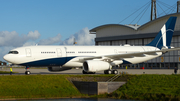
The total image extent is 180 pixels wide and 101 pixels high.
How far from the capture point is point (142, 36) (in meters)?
79.1

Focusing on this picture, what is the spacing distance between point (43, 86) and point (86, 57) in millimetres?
11937

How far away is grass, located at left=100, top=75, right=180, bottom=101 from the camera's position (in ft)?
72.3

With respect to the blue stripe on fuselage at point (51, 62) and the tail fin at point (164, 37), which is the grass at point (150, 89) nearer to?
the blue stripe on fuselage at point (51, 62)

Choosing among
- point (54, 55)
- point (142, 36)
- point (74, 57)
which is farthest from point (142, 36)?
point (54, 55)

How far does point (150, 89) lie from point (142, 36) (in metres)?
56.7

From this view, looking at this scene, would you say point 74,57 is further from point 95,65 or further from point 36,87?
point 36,87

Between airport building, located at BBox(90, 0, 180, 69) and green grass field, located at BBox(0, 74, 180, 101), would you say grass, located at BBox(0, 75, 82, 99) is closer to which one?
green grass field, located at BBox(0, 74, 180, 101)

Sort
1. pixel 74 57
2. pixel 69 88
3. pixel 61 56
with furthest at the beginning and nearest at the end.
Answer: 1. pixel 74 57
2. pixel 61 56
3. pixel 69 88

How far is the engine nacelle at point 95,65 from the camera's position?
32659mm

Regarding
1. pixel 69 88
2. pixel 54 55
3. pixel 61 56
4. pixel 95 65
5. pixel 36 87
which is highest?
pixel 54 55

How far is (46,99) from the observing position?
2361cm

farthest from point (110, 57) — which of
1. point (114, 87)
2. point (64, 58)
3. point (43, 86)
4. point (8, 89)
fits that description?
point (8, 89)

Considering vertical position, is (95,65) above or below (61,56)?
below

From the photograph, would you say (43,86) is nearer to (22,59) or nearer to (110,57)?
(22,59)
